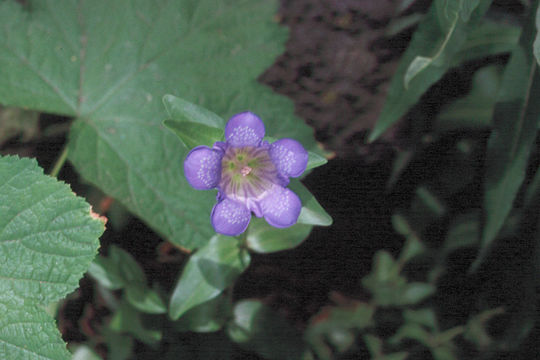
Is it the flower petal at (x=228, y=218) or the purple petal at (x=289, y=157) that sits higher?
the purple petal at (x=289, y=157)

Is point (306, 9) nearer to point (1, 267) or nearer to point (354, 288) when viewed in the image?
point (354, 288)

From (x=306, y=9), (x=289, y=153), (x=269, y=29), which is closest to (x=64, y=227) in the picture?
(x=289, y=153)

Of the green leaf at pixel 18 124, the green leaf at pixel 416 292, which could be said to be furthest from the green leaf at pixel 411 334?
the green leaf at pixel 18 124

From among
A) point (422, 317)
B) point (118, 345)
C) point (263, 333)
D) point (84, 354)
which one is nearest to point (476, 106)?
point (422, 317)

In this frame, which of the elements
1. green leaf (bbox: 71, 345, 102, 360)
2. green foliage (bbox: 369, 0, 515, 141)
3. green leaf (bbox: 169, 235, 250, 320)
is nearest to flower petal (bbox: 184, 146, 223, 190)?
green leaf (bbox: 169, 235, 250, 320)

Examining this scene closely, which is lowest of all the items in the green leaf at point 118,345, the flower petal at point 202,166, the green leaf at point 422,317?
the green leaf at point 118,345

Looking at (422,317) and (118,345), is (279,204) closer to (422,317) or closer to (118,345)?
(118,345)

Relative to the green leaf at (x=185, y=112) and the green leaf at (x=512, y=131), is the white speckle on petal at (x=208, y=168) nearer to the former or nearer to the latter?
the green leaf at (x=185, y=112)

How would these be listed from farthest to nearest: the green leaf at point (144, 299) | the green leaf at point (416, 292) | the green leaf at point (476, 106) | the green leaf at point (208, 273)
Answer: the green leaf at point (416, 292), the green leaf at point (476, 106), the green leaf at point (144, 299), the green leaf at point (208, 273)
